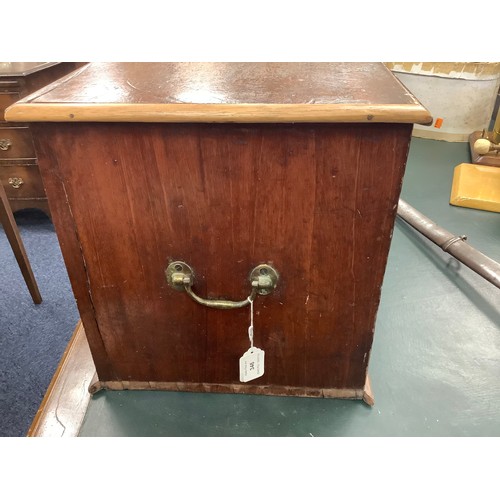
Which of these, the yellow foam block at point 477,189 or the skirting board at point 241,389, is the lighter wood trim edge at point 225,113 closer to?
the skirting board at point 241,389

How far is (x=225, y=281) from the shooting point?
64cm

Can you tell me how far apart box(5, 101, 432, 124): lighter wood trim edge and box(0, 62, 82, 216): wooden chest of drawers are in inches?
52.4

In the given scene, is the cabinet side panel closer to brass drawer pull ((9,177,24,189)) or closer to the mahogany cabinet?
the mahogany cabinet

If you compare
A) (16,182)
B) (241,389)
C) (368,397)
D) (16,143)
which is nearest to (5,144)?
(16,143)

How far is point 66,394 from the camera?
774mm

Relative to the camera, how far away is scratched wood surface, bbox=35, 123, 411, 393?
0.53 metres

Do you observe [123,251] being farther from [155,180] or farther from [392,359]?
[392,359]

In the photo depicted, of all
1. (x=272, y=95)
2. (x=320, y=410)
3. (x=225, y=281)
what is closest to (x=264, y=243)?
(x=225, y=281)

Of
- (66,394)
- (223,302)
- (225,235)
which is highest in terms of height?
(225,235)

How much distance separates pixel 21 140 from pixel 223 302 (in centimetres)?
163

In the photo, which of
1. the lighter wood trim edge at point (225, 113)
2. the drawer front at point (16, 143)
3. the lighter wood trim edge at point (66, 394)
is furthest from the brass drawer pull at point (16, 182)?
the lighter wood trim edge at point (225, 113)

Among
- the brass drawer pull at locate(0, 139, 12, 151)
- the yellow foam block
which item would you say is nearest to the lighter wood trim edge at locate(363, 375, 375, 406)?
the yellow foam block

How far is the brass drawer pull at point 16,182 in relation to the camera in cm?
195

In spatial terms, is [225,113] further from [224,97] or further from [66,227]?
[66,227]
